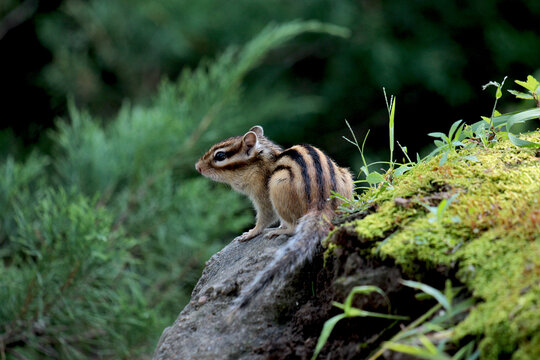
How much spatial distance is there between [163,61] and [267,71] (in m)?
1.28

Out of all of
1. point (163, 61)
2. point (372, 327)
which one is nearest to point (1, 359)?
point (372, 327)

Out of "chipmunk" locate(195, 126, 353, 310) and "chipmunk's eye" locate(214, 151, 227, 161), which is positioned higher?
"chipmunk's eye" locate(214, 151, 227, 161)

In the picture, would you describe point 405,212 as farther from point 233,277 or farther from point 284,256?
point 233,277

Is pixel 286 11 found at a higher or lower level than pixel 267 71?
higher

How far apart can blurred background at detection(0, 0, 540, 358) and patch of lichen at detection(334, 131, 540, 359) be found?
1.90 m

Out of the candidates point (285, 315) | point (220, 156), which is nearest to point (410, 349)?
point (285, 315)

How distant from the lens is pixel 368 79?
7.22 metres

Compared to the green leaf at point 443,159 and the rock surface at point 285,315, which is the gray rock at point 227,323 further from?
the green leaf at point 443,159

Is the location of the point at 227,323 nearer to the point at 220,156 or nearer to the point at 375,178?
the point at 375,178

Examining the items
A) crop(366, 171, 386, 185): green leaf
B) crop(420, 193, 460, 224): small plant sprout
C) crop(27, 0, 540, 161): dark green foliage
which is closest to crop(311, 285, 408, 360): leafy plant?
crop(420, 193, 460, 224): small plant sprout

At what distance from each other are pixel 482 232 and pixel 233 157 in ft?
5.49

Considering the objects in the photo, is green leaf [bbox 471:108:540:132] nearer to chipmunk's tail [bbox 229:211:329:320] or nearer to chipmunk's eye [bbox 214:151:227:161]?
chipmunk's tail [bbox 229:211:329:320]

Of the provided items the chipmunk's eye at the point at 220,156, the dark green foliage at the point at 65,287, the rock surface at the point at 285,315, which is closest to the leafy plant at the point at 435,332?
the rock surface at the point at 285,315

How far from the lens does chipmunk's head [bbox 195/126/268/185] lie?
2846 millimetres
